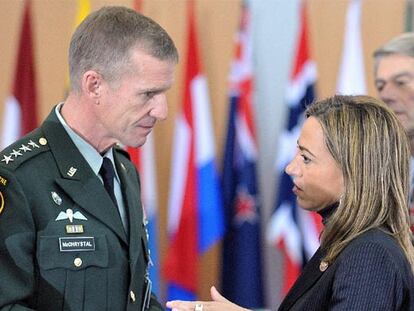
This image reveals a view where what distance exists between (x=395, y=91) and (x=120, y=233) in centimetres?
145

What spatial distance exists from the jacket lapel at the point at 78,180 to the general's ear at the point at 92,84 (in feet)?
0.36

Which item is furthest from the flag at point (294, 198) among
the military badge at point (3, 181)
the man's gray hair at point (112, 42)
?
the military badge at point (3, 181)

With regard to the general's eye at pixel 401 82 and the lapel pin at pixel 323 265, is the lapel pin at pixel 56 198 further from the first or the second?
the general's eye at pixel 401 82

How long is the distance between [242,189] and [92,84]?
6.60 feet

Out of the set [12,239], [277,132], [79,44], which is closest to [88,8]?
[277,132]

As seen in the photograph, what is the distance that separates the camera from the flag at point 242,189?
13.5 feet

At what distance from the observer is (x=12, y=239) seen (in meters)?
1.97

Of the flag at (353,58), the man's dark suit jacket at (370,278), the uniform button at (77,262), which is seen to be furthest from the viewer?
the flag at (353,58)

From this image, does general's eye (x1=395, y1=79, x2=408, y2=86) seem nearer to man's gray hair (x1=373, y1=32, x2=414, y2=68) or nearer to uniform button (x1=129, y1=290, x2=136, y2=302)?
man's gray hair (x1=373, y1=32, x2=414, y2=68)

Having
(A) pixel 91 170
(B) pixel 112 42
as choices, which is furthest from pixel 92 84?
(A) pixel 91 170

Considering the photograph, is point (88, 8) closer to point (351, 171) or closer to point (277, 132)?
point (277, 132)

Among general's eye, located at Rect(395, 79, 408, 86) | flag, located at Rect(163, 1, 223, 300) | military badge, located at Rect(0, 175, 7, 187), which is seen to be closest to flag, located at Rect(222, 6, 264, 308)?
flag, located at Rect(163, 1, 223, 300)

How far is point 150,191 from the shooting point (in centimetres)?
417

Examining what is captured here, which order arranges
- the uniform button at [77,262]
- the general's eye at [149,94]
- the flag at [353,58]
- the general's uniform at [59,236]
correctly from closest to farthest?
1. the general's uniform at [59,236]
2. the uniform button at [77,262]
3. the general's eye at [149,94]
4. the flag at [353,58]
